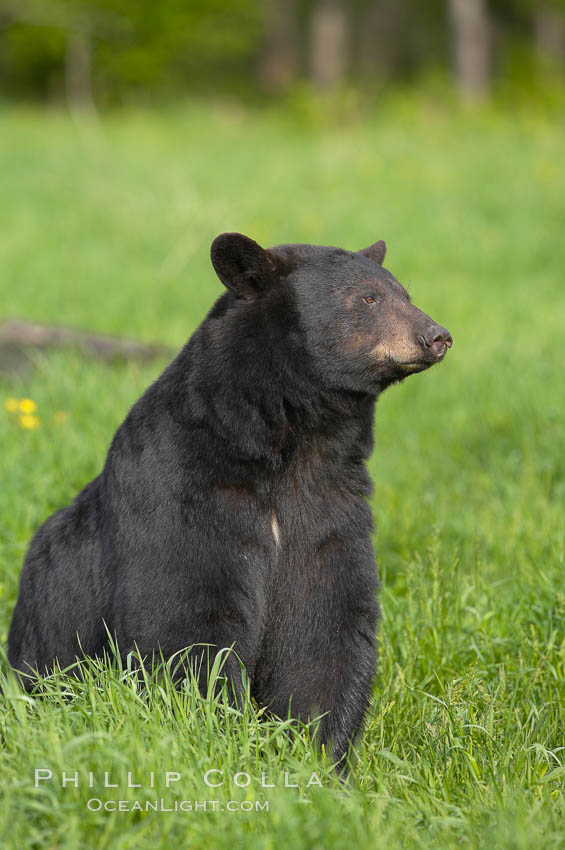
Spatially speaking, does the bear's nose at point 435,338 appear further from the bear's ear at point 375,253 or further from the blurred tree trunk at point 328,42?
the blurred tree trunk at point 328,42

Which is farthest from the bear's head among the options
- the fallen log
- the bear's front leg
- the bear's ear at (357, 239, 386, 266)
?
the fallen log

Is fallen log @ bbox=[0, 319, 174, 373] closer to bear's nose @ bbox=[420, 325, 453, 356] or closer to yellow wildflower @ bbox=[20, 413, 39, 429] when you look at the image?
yellow wildflower @ bbox=[20, 413, 39, 429]

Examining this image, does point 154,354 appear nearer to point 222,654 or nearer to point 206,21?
point 222,654

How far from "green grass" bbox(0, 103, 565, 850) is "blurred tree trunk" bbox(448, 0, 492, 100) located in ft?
24.6

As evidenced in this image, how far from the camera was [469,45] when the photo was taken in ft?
70.5

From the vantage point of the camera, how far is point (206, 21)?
24.4 meters

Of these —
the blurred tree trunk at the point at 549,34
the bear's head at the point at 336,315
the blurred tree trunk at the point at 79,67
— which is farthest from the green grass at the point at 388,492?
the blurred tree trunk at the point at 549,34

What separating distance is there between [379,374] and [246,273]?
47cm

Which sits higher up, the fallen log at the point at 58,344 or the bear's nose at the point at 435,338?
the bear's nose at the point at 435,338

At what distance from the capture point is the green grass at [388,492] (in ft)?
6.66

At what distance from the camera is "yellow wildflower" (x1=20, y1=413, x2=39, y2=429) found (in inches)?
188

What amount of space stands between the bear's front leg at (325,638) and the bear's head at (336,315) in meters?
0.48

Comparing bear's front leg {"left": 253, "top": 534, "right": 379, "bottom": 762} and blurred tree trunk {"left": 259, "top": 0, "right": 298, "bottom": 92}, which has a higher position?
blurred tree trunk {"left": 259, "top": 0, "right": 298, "bottom": 92}

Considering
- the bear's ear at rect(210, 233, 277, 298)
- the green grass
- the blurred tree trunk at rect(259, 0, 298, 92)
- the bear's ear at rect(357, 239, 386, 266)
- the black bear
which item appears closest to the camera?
the green grass
